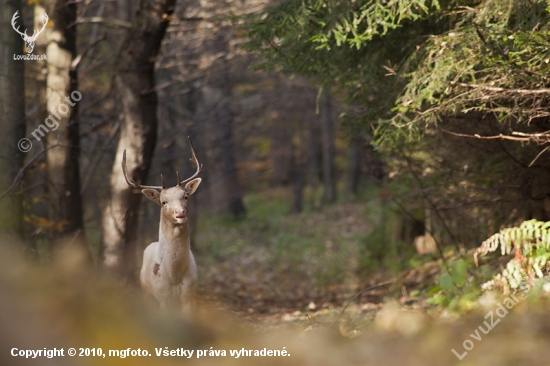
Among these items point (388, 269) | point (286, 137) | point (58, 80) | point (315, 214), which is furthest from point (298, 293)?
point (286, 137)

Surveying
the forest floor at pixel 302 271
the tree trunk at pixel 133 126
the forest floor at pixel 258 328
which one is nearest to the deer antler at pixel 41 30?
the tree trunk at pixel 133 126

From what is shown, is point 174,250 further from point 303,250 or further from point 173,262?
point 303,250

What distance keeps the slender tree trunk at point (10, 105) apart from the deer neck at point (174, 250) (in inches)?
138

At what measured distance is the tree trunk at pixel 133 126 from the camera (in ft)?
31.4

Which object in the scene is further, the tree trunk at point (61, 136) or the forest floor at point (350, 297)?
the tree trunk at point (61, 136)

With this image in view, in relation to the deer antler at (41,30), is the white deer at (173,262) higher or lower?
lower

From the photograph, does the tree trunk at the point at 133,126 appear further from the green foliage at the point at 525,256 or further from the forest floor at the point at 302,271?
the green foliage at the point at 525,256

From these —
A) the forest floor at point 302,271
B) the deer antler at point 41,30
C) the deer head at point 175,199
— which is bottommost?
the forest floor at point 302,271

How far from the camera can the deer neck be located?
20.9 ft

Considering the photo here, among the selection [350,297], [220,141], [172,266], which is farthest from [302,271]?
[172,266]

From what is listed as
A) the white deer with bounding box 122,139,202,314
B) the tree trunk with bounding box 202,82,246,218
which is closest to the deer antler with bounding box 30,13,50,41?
the white deer with bounding box 122,139,202,314

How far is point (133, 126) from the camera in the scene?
962 centimetres

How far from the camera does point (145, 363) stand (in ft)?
10.7

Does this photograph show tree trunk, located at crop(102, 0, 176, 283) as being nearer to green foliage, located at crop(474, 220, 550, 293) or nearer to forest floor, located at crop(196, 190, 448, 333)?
forest floor, located at crop(196, 190, 448, 333)
